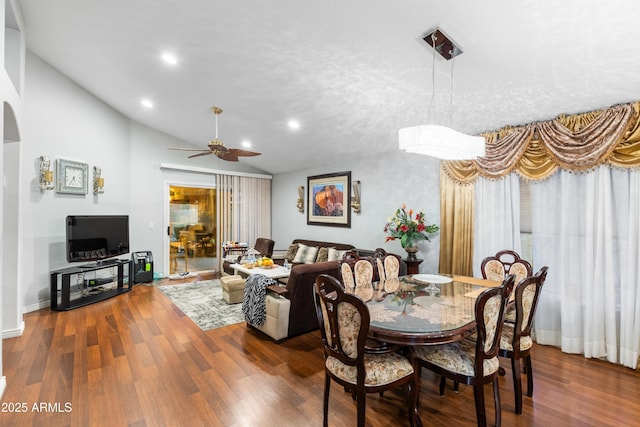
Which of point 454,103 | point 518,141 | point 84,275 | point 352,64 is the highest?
point 352,64

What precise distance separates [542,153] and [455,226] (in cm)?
133

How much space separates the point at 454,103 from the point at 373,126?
1.24 meters

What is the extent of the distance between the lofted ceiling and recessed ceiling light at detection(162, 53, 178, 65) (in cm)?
6

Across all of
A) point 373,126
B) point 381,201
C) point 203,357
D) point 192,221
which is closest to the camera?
point 203,357

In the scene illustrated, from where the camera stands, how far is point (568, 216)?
3.17 meters

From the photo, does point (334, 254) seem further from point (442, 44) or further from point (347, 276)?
point (442, 44)

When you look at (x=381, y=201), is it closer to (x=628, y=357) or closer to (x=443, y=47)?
(x=443, y=47)

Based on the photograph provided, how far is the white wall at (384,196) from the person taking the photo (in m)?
4.49

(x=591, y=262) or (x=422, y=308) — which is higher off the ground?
(x=591, y=262)

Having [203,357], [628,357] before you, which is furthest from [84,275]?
[628,357]

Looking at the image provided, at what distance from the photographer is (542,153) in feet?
10.7

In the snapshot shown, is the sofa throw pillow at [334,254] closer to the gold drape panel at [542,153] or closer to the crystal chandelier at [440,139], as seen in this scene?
the gold drape panel at [542,153]

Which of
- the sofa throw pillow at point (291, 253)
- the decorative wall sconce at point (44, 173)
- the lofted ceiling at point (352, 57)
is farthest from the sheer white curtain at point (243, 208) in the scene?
the decorative wall sconce at point (44, 173)

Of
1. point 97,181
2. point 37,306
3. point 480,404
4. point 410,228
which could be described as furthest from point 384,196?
point 37,306
